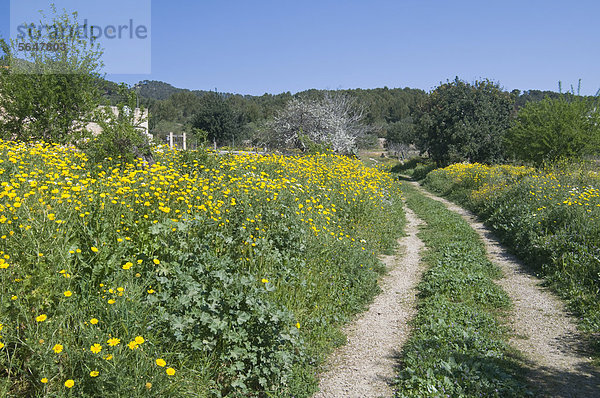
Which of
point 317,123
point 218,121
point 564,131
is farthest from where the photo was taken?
point 218,121

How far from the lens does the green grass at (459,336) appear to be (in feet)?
13.3

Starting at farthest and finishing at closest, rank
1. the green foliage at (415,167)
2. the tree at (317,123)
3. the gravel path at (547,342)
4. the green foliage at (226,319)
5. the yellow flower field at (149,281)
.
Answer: the green foliage at (415,167) < the tree at (317,123) < the gravel path at (547,342) < the green foliage at (226,319) < the yellow flower field at (149,281)

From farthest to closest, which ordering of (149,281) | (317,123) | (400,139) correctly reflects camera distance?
(400,139) → (317,123) → (149,281)

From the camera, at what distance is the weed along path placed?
434 centimetres

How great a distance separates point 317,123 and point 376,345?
2093 centimetres

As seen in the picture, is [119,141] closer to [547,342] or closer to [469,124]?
[547,342]

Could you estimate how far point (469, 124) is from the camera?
101 feet

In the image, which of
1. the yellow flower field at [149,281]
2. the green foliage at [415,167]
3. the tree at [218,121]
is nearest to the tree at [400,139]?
the green foliage at [415,167]

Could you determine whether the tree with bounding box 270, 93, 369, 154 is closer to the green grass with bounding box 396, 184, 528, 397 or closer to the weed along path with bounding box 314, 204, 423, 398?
the green grass with bounding box 396, 184, 528, 397

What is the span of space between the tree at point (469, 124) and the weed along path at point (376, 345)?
25.0 meters

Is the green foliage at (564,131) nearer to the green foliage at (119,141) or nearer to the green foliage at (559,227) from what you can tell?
the green foliage at (559,227)

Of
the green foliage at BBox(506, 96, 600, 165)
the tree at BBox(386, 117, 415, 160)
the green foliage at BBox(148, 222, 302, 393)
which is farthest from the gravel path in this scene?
the tree at BBox(386, 117, 415, 160)

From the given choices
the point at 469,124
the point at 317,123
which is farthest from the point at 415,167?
the point at 317,123

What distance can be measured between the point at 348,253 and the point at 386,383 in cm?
285
